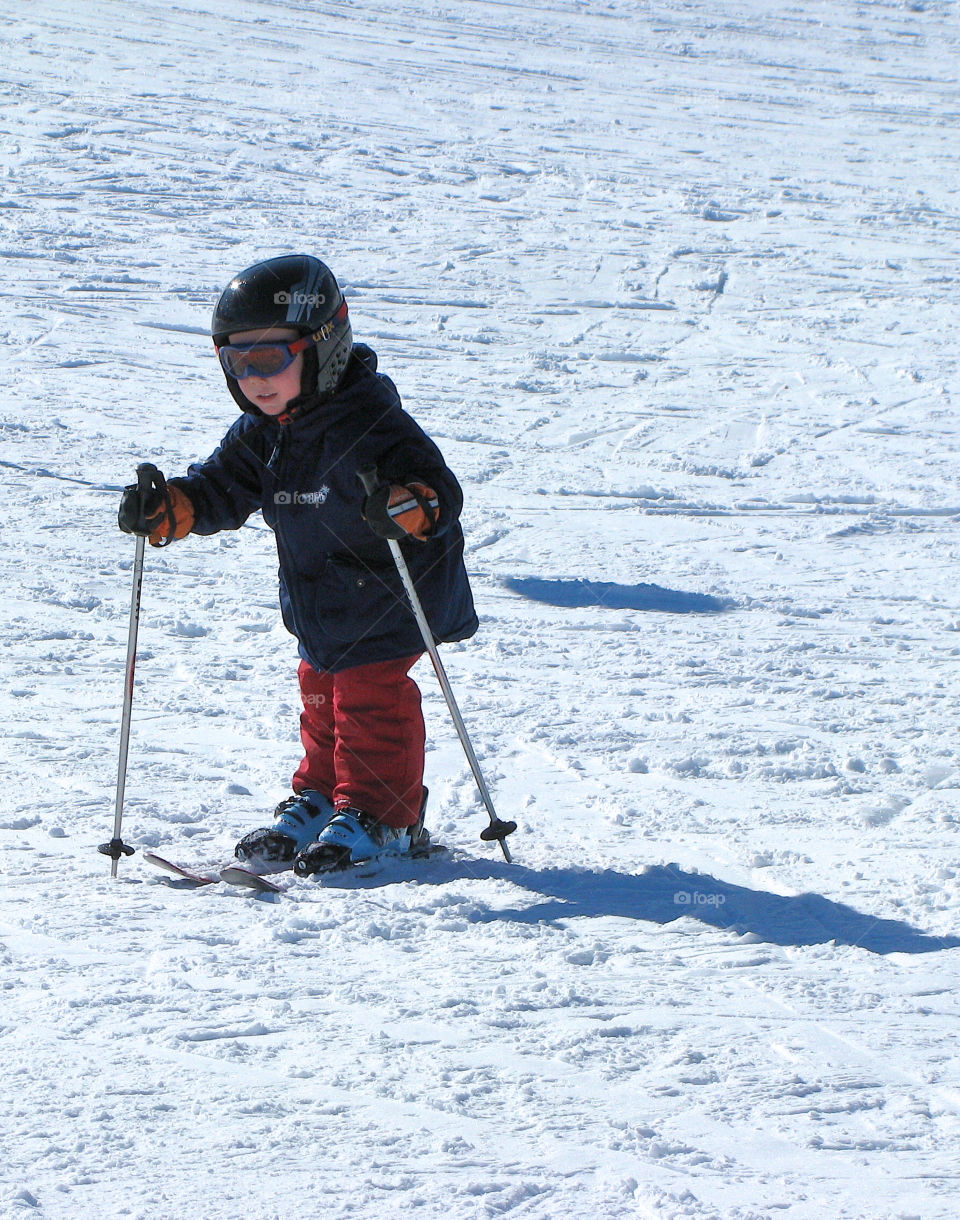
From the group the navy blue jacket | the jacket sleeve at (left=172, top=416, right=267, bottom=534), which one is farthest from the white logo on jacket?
the jacket sleeve at (left=172, top=416, right=267, bottom=534)

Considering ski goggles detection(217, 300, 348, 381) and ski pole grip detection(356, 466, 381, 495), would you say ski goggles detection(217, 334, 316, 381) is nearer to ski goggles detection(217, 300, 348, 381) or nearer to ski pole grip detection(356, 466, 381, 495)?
ski goggles detection(217, 300, 348, 381)

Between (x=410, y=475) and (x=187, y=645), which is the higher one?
(x=410, y=475)

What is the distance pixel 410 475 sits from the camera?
3230 millimetres

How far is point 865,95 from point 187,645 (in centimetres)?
1590

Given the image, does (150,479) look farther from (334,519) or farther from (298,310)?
(298,310)

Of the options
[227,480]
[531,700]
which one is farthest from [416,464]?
[531,700]

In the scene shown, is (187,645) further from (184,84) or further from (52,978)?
(184,84)

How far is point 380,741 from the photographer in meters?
3.43

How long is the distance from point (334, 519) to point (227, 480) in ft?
1.14

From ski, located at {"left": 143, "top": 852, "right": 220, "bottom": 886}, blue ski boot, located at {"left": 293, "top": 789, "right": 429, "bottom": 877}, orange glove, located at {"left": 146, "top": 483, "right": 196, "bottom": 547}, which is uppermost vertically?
orange glove, located at {"left": 146, "top": 483, "right": 196, "bottom": 547}

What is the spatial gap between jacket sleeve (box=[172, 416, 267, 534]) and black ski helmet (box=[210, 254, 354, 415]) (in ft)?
0.79

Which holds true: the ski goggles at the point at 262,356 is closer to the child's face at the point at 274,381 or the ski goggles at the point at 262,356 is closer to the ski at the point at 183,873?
the child's face at the point at 274,381

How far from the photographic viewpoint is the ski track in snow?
2078 millimetres

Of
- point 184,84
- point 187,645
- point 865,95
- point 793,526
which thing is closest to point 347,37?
point 184,84
